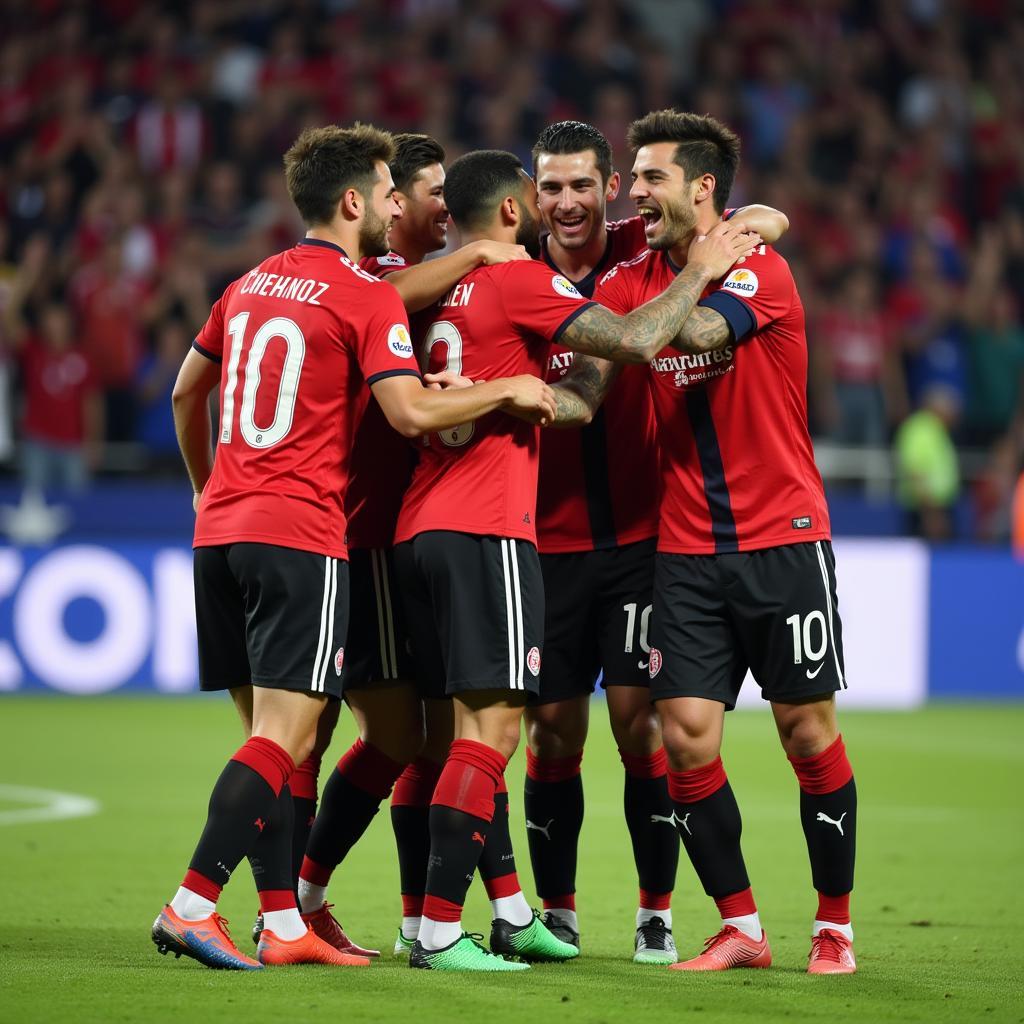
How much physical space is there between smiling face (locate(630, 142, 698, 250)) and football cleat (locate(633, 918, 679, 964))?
210 centimetres

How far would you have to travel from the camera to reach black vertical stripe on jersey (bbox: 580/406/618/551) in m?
5.54

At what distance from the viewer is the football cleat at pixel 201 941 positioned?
179 inches

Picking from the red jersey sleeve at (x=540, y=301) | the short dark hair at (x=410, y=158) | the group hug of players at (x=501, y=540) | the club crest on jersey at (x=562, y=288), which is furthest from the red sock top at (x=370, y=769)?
the short dark hair at (x=410, y=158)

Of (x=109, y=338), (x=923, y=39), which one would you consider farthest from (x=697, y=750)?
(x=923, y=39)

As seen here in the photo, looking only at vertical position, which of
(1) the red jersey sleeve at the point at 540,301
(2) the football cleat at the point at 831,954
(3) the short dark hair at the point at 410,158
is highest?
(3) the short dark hair at the point at 410,158

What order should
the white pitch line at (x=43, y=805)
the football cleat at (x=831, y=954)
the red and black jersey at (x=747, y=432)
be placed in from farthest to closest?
1. the white pitch line at (x=43, y=805)
2. the red and black jersey at (x=747, y=432)
3. the football cleat at (x=831, y=954)

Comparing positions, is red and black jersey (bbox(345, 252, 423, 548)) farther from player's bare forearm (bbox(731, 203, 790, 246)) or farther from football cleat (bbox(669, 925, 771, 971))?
football cleat (bbox(669, 925, 771, 971))

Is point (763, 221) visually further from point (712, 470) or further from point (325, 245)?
point (325, 245)

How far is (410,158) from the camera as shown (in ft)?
17.9

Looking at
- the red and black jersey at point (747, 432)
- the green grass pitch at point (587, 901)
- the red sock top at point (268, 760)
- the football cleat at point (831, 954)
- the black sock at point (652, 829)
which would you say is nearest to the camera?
the green grass pitch at point (587, 901)

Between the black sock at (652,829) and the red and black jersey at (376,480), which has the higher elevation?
the red and black jersey at (376,480)

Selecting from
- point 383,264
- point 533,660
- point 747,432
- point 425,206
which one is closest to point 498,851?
point 533,660

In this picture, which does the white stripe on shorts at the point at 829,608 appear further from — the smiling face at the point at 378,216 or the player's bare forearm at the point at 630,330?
the smiling face at the point at 378,216

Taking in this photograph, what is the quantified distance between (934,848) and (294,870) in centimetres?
354
